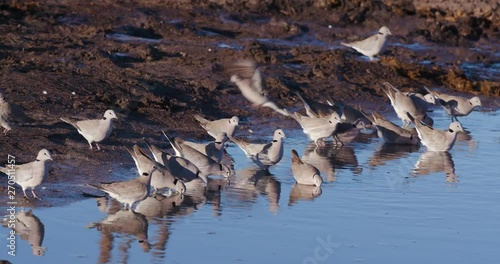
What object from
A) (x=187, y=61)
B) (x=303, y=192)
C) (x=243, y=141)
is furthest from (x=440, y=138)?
(x=187, y=61)

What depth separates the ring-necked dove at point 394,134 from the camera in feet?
49.3

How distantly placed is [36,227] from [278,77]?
900 centimetres

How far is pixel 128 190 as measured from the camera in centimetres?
1003

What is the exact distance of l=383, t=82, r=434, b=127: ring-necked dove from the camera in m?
16.1

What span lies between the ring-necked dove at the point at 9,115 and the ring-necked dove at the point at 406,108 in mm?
6275

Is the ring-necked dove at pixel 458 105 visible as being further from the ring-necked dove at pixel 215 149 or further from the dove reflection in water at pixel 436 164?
the ring-necked dove at pixel 215 149

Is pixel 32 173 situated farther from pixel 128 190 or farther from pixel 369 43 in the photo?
pixel 369 43

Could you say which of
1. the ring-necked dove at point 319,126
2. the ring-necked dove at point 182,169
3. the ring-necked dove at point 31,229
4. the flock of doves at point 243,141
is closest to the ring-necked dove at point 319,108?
the flock of doves at point 243,141

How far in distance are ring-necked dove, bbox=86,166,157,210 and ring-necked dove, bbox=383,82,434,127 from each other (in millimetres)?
6742

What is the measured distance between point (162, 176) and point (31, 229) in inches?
81.4

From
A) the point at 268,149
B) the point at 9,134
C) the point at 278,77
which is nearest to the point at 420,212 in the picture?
the point at 268,149

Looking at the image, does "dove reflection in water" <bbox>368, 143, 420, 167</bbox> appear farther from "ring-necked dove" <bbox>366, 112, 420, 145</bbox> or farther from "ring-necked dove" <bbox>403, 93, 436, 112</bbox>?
"ring-necked dove" <bbox>403, 93, 436, 112</bbox>

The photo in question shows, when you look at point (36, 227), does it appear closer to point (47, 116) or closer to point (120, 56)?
point (47, 116)

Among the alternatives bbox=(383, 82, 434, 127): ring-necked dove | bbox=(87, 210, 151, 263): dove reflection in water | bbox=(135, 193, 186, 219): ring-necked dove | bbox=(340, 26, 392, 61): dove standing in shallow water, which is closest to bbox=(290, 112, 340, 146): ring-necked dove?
bbox=(383, 82, 434, 127): ring-necked dove
